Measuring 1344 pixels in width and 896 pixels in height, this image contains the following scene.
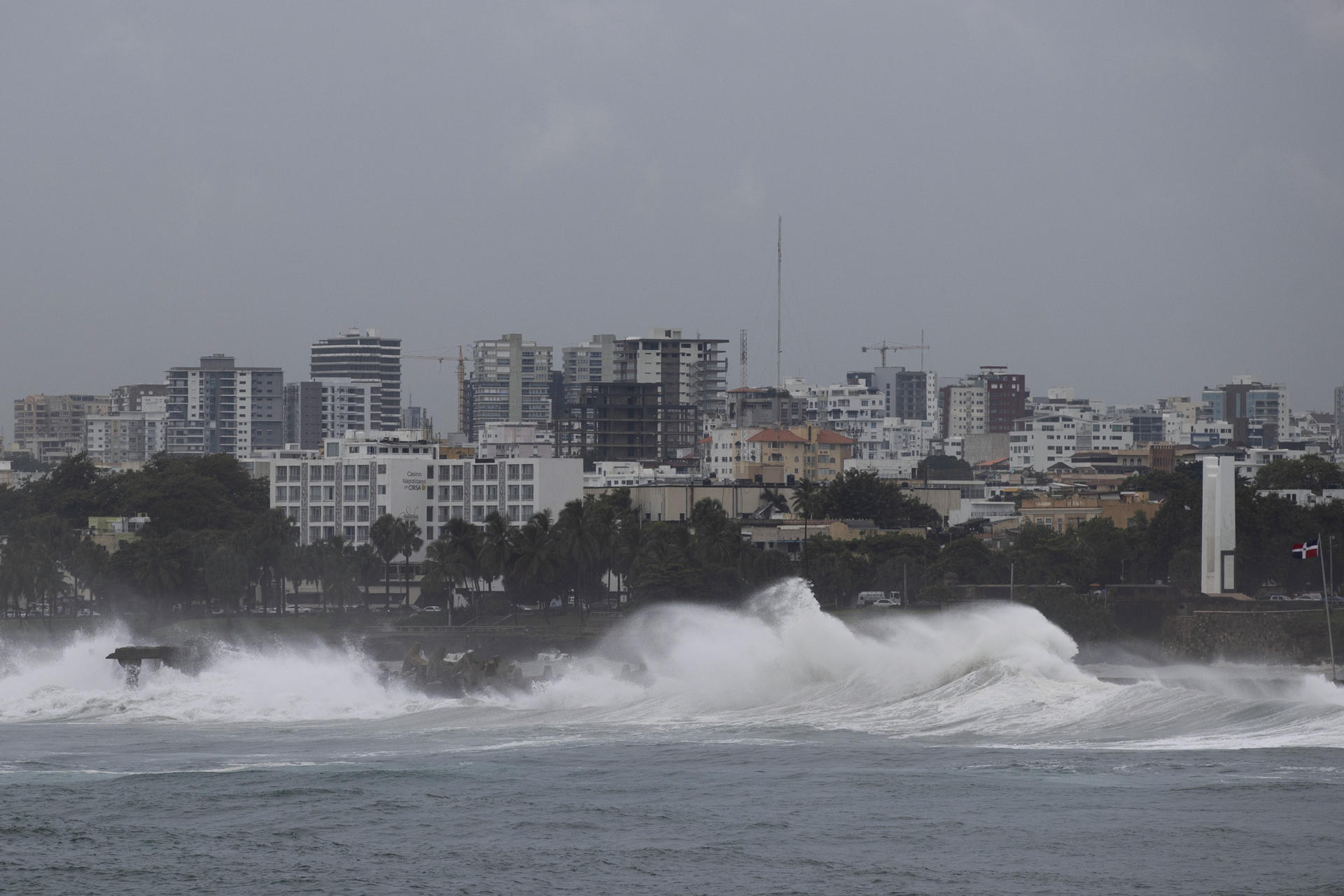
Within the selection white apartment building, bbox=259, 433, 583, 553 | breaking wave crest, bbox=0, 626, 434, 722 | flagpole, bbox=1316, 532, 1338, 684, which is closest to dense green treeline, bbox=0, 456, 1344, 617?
white apartment building, bbox=259, 433, 583, 553

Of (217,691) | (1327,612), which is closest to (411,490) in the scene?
(217,691)

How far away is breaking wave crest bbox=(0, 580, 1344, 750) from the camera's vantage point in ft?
131

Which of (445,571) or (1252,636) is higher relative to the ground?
(445,571)

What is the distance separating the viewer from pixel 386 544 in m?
92.5

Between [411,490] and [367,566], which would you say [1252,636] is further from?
[411,490]

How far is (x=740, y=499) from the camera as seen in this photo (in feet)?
413

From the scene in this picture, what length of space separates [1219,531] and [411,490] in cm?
4429

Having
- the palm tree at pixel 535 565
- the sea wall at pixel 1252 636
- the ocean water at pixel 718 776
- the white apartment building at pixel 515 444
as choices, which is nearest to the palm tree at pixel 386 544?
the palm tree at pixel 535 565

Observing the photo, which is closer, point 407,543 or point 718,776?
point 718,776

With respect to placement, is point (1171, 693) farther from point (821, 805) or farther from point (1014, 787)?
point (821, 805)

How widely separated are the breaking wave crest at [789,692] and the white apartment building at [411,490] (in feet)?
131

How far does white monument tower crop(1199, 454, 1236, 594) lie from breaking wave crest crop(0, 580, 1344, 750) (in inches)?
623

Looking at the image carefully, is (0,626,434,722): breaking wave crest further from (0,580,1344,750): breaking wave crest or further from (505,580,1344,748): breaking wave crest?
(505,580,1344,748): breaking wave crest

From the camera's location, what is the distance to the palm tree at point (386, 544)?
9212cm
